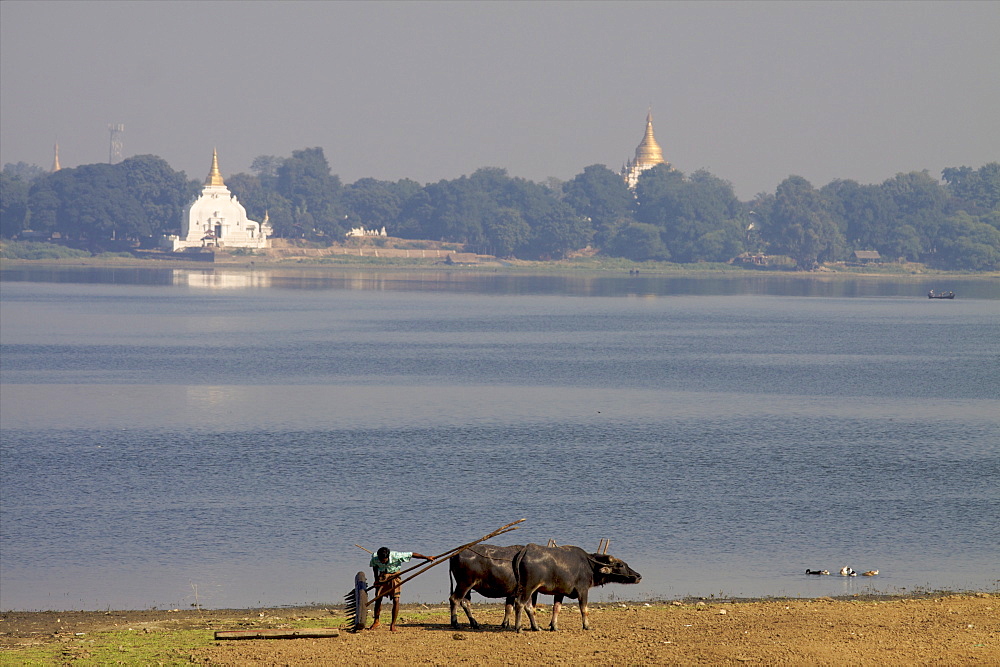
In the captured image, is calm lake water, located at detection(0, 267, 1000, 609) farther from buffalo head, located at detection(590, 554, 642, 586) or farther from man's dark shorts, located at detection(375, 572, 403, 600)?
buffalo head, located at detection(590, 554, 642, 586)

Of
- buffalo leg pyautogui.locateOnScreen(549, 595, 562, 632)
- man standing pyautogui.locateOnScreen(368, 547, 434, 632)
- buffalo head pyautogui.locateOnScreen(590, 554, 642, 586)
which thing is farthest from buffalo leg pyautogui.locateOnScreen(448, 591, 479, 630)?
buffalo head pyautogui.locateOnScreen(590, 554, 642, 586)

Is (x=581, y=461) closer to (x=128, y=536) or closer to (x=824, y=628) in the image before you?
(x=128, y=536)

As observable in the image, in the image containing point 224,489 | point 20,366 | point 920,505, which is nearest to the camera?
point 920,505

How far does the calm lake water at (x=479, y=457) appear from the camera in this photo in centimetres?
2506

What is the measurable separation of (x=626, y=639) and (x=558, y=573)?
1196mm

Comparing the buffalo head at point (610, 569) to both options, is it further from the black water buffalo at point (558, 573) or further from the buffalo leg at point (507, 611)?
the buffalo leg at point (507, 611)

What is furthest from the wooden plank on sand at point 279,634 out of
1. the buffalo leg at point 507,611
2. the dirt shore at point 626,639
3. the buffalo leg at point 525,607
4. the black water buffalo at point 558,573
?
the black water buffalo at point 558,573

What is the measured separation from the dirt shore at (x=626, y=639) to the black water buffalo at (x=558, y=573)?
0.45 metres

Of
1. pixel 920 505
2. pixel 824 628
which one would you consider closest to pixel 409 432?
pixel 920 505

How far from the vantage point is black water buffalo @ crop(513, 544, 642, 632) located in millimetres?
16688

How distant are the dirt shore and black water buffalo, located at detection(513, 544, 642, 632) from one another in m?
0.45

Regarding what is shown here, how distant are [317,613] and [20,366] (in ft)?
153

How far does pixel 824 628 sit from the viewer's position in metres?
17.4

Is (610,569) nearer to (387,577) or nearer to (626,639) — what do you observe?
(626,639)
